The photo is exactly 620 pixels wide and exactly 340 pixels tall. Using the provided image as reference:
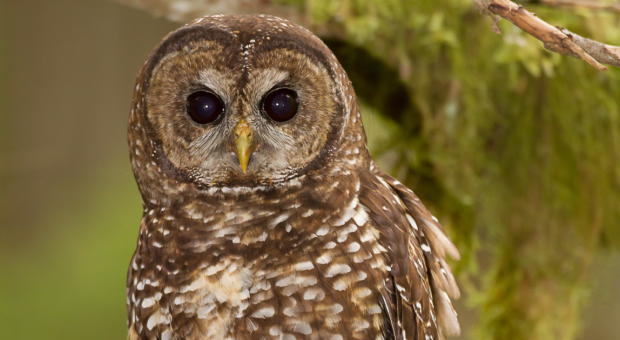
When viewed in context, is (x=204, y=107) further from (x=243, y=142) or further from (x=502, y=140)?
(x=502, y=140)

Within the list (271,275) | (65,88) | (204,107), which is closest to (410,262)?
(271,275)

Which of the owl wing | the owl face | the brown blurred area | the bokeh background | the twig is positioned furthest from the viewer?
the brown blurred area

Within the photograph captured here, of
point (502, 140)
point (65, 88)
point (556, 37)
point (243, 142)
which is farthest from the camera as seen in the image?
point (65, 88)

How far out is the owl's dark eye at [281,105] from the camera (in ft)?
3.64

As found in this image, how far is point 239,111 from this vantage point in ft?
3.61

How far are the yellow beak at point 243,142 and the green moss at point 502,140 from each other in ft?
2.12

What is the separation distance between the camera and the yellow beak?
3.56 feet

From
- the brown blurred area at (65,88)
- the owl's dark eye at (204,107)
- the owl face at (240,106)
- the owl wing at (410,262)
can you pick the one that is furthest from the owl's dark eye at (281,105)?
the brown blurred area at (65,88)

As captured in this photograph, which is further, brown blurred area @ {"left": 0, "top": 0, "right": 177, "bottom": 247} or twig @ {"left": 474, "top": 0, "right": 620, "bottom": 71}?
brown blurred area @ {"left": 0, "top": 0, "right": 177, "bottom": 247}

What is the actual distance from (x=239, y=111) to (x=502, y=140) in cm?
125

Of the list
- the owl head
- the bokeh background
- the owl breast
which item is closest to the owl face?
the owl head

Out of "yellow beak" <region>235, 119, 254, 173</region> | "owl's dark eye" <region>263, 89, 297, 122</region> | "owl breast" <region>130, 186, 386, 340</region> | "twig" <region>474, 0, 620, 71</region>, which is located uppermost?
"twig" <region>474, 0, 620, 71</region>

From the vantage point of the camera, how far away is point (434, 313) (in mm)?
1282

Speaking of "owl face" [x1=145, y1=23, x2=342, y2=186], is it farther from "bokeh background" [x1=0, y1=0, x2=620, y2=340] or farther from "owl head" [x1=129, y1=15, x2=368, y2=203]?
"bokeh background" [x1=0, y1=0, x2=620, y2=340]
